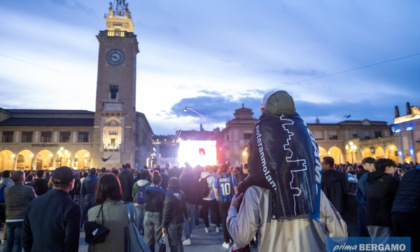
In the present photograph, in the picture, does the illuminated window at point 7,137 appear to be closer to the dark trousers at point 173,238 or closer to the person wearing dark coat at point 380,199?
the dark trousers at point 173,238

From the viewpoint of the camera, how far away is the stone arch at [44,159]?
46.4 m

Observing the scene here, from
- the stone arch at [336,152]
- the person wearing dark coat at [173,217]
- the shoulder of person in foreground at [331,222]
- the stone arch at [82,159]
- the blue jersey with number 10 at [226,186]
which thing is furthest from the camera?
the stone arch at [336,152]

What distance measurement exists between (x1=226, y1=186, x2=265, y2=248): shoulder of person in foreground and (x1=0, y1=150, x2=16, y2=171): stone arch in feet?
179

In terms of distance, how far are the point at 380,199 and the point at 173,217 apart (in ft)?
Result: 13.3

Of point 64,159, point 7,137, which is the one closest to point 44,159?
point 64,159

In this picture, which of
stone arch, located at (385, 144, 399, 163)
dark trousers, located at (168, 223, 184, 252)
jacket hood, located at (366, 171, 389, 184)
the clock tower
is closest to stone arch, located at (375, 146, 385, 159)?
stone arch, located at (385, 144, 399, 163)

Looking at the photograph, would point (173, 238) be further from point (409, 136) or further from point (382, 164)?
point (409, 136)

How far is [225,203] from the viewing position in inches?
A: 318

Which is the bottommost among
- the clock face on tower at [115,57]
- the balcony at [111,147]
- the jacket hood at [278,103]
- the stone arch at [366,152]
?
the jacket hood at [278,103]

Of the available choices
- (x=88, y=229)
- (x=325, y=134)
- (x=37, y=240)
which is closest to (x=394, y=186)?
(x=88, y=229)

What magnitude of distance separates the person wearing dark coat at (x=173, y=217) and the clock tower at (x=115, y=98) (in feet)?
132

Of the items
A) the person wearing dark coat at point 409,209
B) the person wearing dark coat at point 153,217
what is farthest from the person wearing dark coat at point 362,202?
the person wearing dark coat at point 153,217

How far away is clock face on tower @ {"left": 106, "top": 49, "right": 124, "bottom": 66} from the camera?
47.8 metres

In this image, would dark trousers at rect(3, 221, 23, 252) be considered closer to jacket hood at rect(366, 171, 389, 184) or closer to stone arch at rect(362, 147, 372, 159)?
jacket hood at rect(366, 171, 389, 184)
